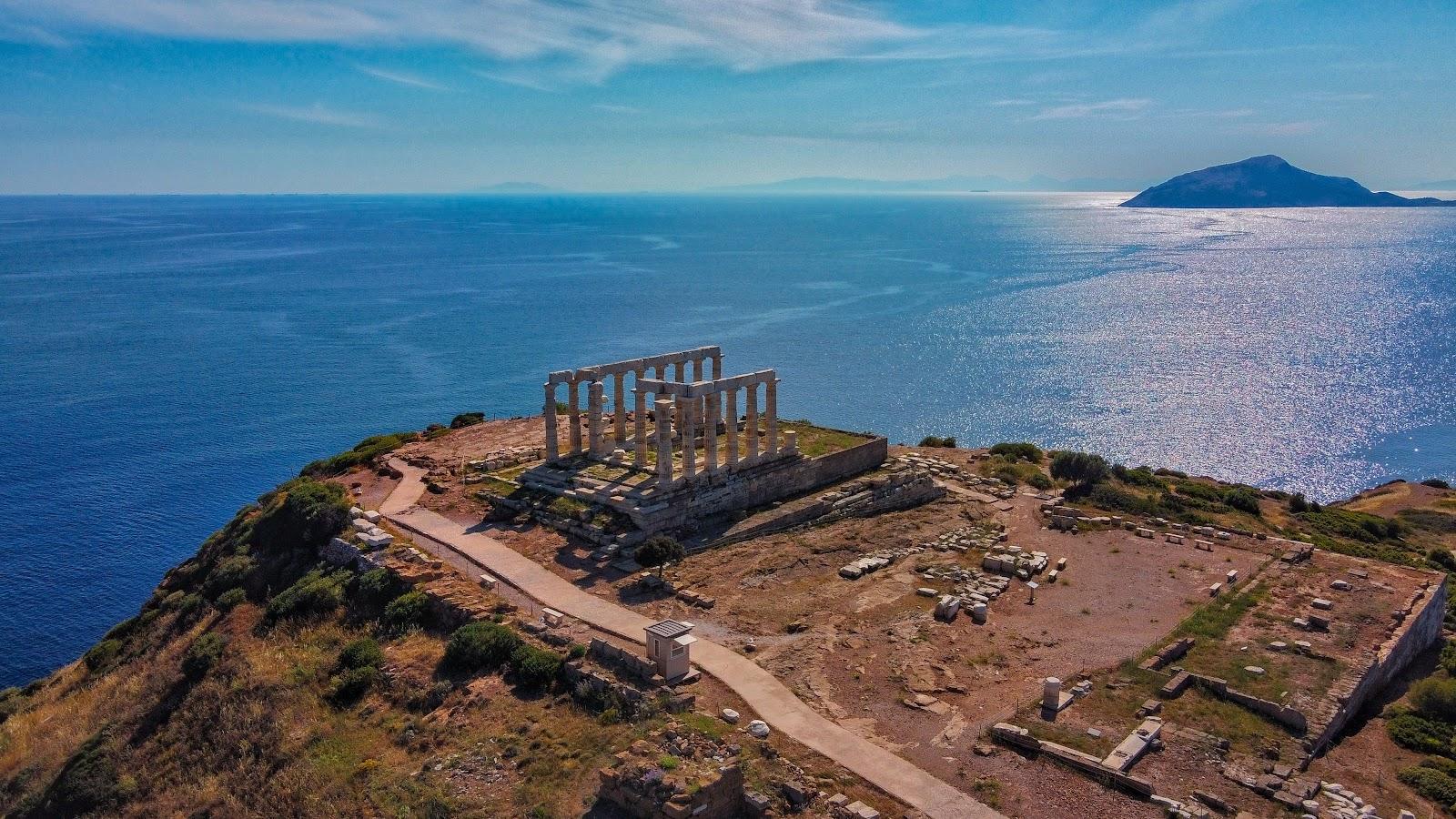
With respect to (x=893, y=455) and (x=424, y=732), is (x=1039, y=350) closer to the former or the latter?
(x=893, y=455)

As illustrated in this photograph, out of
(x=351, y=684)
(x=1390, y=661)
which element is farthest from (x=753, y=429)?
(x=1390, y=661)

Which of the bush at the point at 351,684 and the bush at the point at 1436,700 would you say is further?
the bush at the point at 1436,700

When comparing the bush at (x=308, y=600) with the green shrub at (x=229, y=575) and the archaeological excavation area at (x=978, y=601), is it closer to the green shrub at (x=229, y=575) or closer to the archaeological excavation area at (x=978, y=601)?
the green shrub at (x=229, y=575)

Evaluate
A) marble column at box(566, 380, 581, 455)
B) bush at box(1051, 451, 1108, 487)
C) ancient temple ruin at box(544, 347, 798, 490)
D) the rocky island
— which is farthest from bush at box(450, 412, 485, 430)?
bush at box(1051, 451, 1108, 487)

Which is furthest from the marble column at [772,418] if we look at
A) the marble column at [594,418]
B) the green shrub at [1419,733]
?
the green shrub at [1419,733]

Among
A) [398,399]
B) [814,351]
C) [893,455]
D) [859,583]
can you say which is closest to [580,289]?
[814,351]

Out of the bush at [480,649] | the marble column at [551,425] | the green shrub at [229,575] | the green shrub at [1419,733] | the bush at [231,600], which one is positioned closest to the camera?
the green shrub at [1419,733]

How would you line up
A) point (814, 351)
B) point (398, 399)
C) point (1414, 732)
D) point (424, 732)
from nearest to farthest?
point (424, 732)
point (1414, 732)
point (398, 399)
point (814, 351)
